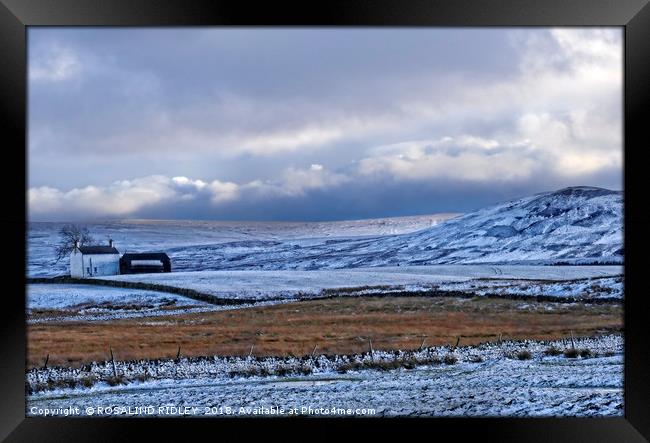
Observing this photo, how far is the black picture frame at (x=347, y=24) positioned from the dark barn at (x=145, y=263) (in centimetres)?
103

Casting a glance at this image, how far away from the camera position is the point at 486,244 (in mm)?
6828

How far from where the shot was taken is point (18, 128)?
20.1 feet

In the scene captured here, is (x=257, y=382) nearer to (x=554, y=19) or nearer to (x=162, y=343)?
(x=162, y=343)

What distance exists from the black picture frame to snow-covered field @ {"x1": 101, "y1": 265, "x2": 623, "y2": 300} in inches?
28.3

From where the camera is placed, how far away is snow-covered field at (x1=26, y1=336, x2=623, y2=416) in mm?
6391

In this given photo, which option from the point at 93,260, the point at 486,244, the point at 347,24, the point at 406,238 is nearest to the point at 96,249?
the point at 93,260

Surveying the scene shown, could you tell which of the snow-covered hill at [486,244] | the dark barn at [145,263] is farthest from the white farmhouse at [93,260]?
the snow-covered hill at [486,244]

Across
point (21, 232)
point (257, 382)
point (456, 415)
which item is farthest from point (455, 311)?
point (21, 232)

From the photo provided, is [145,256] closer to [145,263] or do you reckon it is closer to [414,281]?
[145,263]

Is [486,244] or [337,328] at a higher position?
[486,244]

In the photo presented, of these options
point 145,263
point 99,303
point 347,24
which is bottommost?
point 99,303

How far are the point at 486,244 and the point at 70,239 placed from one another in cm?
446

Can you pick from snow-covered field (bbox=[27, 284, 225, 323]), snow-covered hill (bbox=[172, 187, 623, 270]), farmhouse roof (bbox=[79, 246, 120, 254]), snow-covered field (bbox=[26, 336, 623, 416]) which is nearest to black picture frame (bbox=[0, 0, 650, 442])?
snow-covered field (bbox=[26, 336, 623, 416])

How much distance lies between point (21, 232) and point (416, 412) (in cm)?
431
